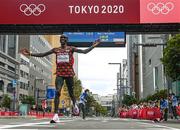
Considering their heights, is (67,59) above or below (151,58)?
below

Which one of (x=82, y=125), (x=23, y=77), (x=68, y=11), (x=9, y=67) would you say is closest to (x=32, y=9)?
(x=68, y=11)

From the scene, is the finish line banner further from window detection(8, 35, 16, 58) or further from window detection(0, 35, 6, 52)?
window detection(8, 35, 16, 58)

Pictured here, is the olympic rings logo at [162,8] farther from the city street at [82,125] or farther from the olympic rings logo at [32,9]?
the city street at [82,125]

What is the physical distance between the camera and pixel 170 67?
2886cm

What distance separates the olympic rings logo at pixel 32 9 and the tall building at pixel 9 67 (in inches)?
2182

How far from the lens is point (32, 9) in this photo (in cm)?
3142

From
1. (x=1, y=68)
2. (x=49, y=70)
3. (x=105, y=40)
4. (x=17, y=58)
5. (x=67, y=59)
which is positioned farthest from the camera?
(x=49, y=70)

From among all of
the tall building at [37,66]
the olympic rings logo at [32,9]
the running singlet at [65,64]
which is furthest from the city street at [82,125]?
the tall building at [37,66]

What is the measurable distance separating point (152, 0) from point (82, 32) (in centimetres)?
517

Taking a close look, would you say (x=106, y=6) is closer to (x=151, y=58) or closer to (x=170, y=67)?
(x=170, y=67)

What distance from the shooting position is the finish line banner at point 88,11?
1206 inches

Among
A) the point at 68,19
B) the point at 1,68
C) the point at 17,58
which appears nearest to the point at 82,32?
the point at 68,19

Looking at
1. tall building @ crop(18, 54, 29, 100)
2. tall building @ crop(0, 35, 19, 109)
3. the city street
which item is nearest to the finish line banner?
the city street

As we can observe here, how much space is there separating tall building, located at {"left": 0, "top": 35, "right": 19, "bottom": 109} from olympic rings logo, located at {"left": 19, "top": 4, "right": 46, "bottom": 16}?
5542cm
